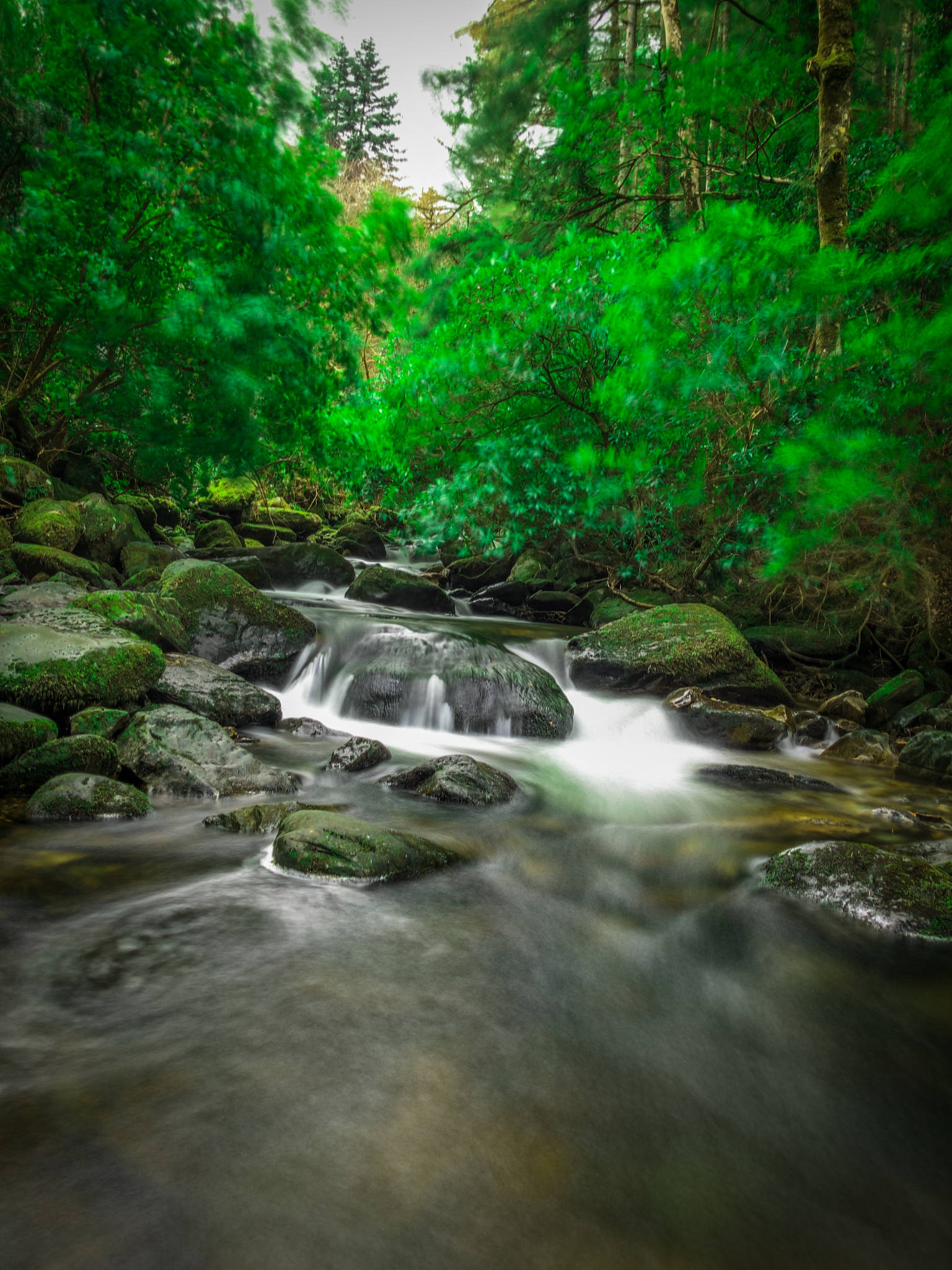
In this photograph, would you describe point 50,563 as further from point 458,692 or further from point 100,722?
point 458,692

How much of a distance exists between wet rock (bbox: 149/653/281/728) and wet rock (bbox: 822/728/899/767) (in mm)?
6365

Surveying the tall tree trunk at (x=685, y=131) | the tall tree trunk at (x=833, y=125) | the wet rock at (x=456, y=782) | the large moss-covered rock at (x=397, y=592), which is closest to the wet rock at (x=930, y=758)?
the tall tree trunk at (x=833, y=125)

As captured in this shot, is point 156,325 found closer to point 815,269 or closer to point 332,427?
point 332,427

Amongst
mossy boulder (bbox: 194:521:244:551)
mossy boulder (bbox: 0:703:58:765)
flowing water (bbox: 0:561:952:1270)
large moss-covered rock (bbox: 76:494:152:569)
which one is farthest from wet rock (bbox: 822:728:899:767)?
mossy boulder (bbox: 194:521:244:551)

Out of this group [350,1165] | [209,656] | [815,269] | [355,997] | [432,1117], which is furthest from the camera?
[209,656]

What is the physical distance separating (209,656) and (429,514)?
394 cm

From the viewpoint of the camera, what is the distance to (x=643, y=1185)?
2.01m

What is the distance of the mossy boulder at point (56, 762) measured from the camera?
4391mm

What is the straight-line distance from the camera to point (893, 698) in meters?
8.83

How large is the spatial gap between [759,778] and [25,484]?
11.2 meters

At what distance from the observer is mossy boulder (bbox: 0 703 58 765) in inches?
175

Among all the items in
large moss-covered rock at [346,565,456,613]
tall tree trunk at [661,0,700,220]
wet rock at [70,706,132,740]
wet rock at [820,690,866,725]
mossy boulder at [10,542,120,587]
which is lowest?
wet rock at [820,690,866,725]

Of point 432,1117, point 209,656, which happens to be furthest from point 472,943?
point 209,656

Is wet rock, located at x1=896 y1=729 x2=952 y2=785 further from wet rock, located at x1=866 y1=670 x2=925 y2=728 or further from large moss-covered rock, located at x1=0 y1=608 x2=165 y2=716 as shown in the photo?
large moss-covered rock, located at x1=0 y1=608 x2=165 y2=716
